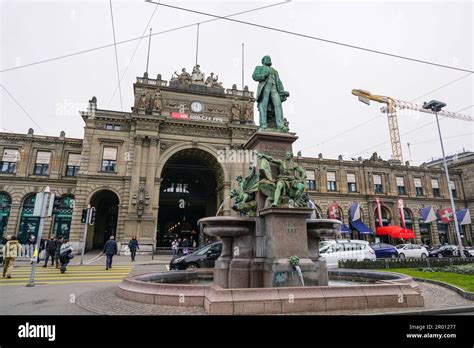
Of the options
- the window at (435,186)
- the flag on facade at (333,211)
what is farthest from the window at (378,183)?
the window at (435,186)

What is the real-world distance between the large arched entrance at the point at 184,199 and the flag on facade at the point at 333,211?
55.1ft

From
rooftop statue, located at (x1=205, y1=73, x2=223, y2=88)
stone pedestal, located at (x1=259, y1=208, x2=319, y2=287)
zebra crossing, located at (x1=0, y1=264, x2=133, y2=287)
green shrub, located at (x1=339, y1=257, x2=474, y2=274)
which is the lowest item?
zebra crossing, located at (x1=0, y1=264, x2=133, y2=287)

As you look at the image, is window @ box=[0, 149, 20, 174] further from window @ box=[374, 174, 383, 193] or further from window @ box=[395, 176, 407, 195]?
window @ box=[395, 176, 407, 195]

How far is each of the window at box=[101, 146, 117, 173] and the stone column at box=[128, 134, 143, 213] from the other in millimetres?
3501

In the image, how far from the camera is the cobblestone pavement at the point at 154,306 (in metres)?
5.92

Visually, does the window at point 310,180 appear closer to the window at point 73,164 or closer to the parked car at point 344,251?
the parked car at point 344,251

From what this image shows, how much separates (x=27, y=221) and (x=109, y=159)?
1378 centimetres

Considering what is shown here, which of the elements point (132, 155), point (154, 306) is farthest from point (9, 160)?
point (154, 306)

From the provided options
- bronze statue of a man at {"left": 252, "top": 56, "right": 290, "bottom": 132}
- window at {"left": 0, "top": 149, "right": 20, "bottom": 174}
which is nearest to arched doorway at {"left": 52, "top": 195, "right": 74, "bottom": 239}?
window at {"left": 0, "top": 149, "right": 20, "bottom": 174}

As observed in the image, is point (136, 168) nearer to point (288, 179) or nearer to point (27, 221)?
point (27, 221)

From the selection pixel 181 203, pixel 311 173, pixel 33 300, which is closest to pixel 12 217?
pixel 181 203

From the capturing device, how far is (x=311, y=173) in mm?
45406

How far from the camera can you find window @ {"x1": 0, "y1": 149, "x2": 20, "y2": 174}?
3661cm
